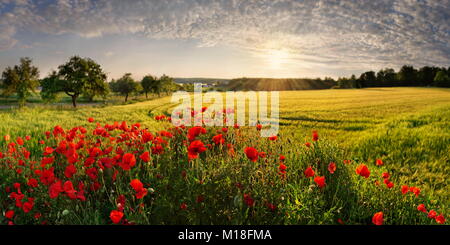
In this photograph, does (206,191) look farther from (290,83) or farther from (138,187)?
(290,83)

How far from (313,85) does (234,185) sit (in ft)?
267

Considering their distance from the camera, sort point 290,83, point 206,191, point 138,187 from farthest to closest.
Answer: point 290,83
point 206,191
point 138,187

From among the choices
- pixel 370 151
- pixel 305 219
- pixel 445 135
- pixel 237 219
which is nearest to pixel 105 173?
pixel 237 219

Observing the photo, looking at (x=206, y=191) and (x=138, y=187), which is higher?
(x=138, y=187)

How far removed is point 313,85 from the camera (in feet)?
252

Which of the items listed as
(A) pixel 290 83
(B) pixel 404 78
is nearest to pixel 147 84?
(A) pixel 290 83

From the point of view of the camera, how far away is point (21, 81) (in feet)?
107

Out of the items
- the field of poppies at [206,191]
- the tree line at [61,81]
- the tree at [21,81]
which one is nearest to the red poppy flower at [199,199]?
the field of poppies at [206,191]

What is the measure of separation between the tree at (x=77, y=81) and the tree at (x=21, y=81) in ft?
10.9

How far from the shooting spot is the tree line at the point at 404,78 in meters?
50.4

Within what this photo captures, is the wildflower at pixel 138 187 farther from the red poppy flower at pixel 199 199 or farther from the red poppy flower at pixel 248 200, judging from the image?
the red poppy flower at pixel 248 200

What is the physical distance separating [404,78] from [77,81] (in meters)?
70.6
